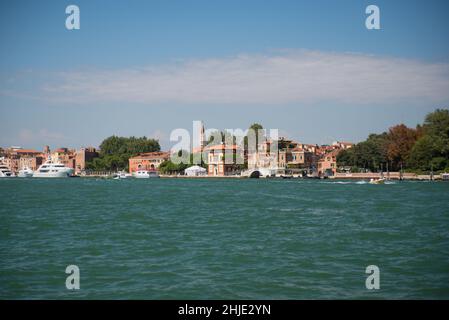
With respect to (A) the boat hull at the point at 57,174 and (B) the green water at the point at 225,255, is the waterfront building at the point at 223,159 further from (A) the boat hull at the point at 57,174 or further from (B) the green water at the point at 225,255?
(B) the green water at the point at 225,255

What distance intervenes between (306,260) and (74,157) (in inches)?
5089

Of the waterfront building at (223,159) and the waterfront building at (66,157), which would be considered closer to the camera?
the waterfront building at (223,159)

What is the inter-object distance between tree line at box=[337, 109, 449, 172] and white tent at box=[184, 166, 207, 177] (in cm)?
2470

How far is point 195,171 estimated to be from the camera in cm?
10012

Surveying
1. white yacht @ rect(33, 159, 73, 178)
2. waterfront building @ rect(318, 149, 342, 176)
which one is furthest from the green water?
white yacht @ rect(33, 159, 73, 178)

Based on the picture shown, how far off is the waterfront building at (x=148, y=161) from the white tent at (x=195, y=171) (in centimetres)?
1365

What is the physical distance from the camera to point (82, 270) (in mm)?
11758

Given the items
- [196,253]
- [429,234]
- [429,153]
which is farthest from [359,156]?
[196,253]

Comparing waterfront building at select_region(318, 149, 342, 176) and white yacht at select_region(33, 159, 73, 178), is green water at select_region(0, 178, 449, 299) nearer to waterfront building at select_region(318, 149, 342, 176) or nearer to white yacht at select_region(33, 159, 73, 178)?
waterfront building at select_region(318, 149, 342, 176)

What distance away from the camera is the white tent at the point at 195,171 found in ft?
328

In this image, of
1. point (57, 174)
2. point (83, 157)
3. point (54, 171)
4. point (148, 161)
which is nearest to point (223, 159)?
point (148, 161)

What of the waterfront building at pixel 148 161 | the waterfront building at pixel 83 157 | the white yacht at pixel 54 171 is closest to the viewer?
the white yacht at pixel 54 171

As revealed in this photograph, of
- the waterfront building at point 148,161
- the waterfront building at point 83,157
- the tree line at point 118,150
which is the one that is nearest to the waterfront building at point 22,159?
the waterfront building at point 83,157

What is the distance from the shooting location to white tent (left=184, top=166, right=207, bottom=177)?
328 ft
